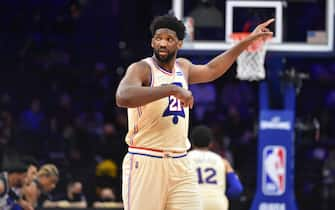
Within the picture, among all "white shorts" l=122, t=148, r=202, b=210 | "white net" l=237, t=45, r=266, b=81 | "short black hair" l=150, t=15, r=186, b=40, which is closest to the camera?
"white shorts" l=122, t=148, r=202, b=210

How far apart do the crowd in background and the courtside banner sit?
83cm

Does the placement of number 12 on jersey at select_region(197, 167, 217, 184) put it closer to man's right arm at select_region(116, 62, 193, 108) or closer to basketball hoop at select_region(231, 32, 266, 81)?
basketball hoop at select_region(231, 32, 266, 81)

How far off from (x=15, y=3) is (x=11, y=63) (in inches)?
61.5

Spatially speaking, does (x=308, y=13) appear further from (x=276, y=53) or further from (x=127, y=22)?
(x=127, y=22)

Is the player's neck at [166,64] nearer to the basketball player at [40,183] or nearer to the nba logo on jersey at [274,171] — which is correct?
the basketball player at [40,183]

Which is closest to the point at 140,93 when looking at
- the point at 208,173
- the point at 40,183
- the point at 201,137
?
the point at 40,183

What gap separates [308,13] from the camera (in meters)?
13.4

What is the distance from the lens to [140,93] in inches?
256

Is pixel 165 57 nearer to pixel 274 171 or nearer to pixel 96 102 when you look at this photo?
pixel 274 171

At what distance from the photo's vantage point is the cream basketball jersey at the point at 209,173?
1035 centimetres

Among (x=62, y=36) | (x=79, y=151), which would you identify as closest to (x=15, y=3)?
(x=62, y=36)

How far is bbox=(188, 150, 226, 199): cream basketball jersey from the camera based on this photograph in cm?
1035

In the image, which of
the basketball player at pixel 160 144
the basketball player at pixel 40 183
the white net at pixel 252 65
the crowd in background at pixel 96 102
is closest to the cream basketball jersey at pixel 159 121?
the basketball player at pixel 160 144

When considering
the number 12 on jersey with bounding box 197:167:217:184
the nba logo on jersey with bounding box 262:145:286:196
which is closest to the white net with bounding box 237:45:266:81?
the nba logo on jersey with bounding box 262:145:286:196
